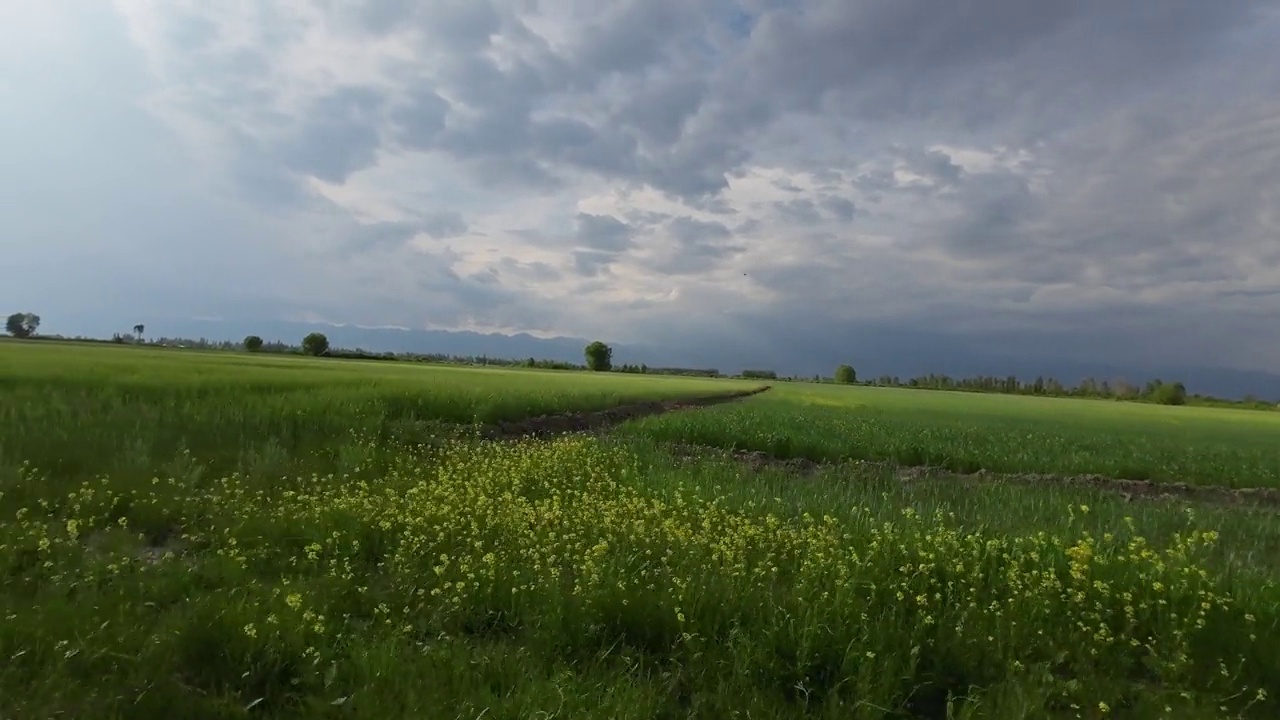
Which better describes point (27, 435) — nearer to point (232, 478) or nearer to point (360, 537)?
point (232, 478)

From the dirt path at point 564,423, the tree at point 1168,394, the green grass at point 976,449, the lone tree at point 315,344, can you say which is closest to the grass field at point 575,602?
the green grass at point 976,449

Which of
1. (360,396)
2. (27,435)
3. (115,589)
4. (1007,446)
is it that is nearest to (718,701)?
(115,589)

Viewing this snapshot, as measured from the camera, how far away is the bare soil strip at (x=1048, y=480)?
1233cm

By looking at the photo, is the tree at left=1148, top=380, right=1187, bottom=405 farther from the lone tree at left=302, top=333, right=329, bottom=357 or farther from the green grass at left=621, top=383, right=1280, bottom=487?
the lone tree at left=302, top=333, right=329, bottom=357

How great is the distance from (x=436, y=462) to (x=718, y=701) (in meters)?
6.96

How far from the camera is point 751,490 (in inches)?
339

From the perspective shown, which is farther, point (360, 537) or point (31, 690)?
point (360, 537)

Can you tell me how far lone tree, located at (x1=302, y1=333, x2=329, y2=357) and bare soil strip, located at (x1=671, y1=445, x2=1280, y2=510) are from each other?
239 feet

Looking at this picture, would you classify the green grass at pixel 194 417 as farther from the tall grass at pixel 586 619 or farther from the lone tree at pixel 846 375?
the lone tree at pixel 846 375

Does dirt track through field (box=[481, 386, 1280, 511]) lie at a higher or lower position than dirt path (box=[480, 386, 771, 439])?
lower

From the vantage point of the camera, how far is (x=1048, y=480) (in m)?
13.1

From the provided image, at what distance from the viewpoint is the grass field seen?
3.77 metres

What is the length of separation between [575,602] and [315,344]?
81338 millimetres

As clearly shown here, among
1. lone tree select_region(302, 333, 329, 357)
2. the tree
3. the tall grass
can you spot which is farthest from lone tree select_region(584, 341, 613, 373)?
the tall grass
